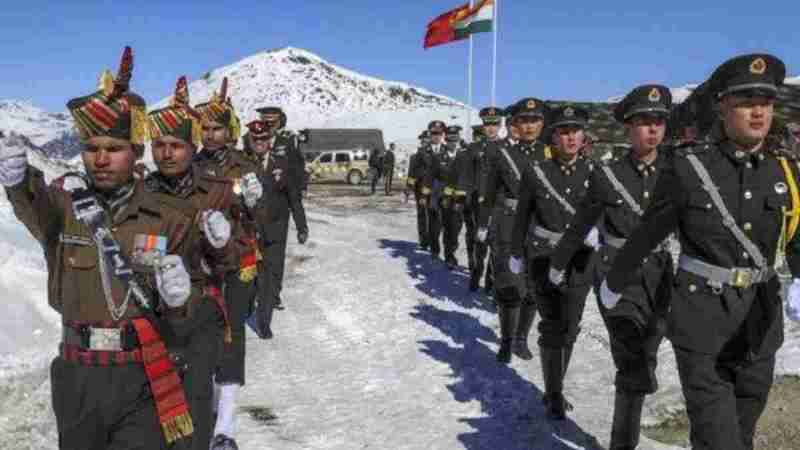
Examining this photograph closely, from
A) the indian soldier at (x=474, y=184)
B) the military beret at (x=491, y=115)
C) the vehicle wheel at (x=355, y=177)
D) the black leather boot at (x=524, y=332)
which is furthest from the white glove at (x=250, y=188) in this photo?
the vehicle wheel at (x=355, y=177)

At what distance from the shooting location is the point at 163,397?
3.32 metres

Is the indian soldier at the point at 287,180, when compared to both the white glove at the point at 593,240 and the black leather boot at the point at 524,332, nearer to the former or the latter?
the black leather boot at the point at 524,332

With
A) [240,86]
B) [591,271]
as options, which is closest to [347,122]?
[240,86]

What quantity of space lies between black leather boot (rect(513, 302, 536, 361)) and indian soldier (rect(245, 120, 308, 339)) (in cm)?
259

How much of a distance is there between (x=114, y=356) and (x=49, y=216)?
60 centimetres

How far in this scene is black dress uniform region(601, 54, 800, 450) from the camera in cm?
374

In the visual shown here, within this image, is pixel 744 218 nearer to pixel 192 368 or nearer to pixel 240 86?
pixel 192 368

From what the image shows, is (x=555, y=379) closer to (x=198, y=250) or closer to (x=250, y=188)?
(x=250, y=188)

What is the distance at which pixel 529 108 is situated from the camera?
7.44 metres

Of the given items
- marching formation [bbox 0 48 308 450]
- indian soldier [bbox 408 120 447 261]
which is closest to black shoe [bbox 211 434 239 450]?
marching formation [bbox 0 48 308 450]

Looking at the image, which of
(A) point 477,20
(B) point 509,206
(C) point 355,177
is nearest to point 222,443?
(B) point 509,206

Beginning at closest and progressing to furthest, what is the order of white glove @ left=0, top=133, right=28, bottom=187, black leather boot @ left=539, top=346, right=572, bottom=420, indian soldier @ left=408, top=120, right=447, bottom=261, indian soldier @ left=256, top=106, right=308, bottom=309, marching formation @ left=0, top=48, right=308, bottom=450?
white glove @ left=0, top=133, right=28, bottom=187 < marching formation @ left=0, top=48, right=308, bottom=450 < black leather boot @ left=539, top=346, right=572, bottom=420 < indian soldier @ left=256, top=106, right=308, bottom=309 < indian soldier @ left=408, top=120, right=447, bottom=261

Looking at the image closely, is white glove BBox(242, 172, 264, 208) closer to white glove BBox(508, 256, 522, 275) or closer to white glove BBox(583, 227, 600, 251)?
white glove BBox(508, 256, 522, 275)

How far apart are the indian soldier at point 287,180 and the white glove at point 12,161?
539cm
